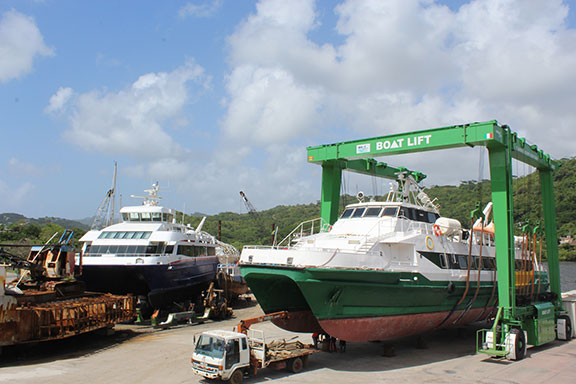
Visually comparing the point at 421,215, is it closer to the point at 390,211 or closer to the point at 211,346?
the point at 390,211

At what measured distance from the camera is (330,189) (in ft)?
76.7

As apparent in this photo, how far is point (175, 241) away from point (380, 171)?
44.3ft

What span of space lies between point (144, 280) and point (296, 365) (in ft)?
46.4

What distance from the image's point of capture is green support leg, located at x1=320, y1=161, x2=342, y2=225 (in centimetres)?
2336

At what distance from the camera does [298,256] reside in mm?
15914

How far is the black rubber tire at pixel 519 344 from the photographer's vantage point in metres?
17.5

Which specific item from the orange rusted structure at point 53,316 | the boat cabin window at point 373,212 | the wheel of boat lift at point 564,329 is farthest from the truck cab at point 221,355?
the wheel of boat lift at point 564,329

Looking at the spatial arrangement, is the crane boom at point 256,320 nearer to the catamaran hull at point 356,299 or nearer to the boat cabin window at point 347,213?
the catamaran hull at point 356,299

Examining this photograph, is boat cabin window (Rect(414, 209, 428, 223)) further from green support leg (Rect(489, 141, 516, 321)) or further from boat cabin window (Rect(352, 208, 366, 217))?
green support leg (Rect(489, 141, 516, 321))

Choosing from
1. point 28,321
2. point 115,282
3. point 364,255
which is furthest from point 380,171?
point 28,321

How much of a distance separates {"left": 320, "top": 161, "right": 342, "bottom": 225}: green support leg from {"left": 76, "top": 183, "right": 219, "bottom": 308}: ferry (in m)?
10.6

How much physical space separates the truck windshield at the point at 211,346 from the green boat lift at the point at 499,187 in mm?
10454

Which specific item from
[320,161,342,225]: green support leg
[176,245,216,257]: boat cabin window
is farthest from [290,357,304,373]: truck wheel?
[176,245,216,257]: boat cabin window

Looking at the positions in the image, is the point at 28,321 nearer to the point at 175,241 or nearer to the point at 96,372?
the point at 96,372
